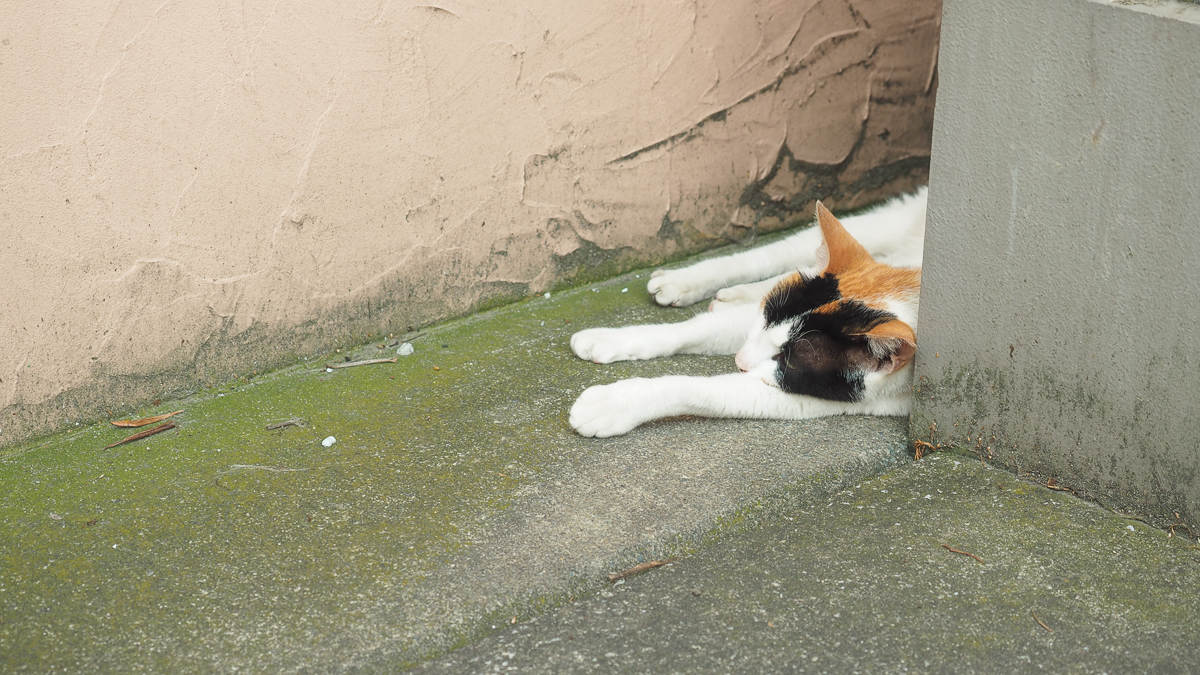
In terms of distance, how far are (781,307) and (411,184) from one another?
108cm

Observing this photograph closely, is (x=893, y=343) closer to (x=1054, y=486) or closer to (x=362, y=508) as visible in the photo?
(x=1054, y=486)

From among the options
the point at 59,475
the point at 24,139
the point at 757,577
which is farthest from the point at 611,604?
the point at 24,139

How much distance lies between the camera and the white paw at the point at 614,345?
8.87ft

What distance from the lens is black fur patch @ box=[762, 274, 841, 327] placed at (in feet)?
8.02

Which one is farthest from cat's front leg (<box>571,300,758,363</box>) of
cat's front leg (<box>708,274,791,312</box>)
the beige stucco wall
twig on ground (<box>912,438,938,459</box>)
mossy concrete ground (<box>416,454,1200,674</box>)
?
mossy concrete ground (<box>416,454,1200,674</box>)

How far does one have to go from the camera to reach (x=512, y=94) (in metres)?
2.79

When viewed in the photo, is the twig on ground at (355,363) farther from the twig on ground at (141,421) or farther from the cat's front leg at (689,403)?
the cat's front leg at (689,403)

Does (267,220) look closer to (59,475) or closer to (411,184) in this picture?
(411,184)

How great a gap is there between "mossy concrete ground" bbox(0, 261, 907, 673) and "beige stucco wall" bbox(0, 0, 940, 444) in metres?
0.20

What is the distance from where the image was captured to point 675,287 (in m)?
3.06

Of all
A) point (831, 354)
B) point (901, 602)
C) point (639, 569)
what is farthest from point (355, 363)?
point (901, 602)

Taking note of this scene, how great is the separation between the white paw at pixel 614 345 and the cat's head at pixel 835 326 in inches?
12.2

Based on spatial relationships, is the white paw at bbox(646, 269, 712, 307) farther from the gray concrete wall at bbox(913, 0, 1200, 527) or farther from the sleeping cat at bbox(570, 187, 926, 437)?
the gray concrete wall at bbox(913, 0, 1200, 527)

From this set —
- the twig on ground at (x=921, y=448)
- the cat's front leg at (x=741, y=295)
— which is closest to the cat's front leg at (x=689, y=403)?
the twig on ground at (x=921, y=448)
